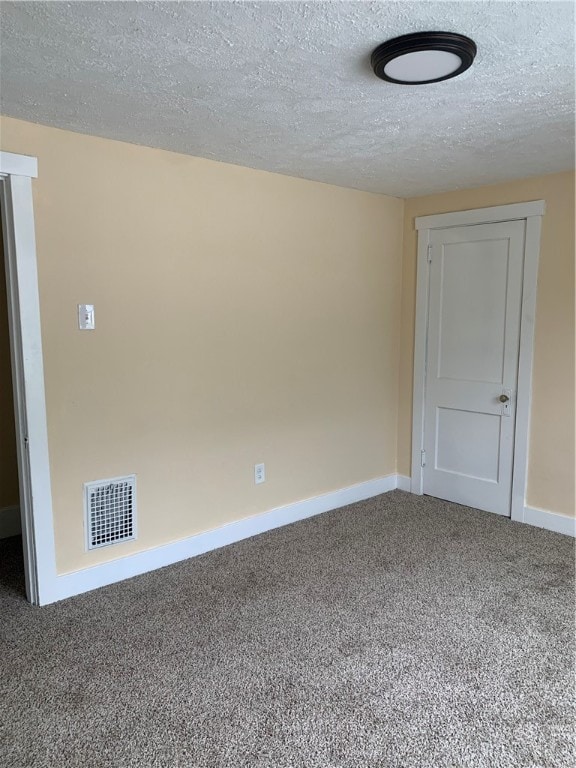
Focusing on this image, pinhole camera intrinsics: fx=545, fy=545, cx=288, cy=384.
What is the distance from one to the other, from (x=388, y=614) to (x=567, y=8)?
8.03ft

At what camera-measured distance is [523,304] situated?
3.60m

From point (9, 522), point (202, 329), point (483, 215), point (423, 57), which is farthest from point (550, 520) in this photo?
point (9, 522)

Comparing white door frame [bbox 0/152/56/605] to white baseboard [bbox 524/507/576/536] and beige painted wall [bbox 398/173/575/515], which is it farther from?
white baseboard [bbox 524/507/576/536]

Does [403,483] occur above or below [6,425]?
below

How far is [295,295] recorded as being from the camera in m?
3.62

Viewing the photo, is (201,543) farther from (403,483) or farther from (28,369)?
(403,483)

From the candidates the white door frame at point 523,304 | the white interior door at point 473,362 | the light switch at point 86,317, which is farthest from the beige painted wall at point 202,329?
the white interior door at point 473,362

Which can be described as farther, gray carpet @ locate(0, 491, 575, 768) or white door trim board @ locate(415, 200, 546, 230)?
white door trim board @ locate(415, 200, 546, 230)

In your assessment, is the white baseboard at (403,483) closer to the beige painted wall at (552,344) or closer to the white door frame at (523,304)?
the white door frame at (523,304)

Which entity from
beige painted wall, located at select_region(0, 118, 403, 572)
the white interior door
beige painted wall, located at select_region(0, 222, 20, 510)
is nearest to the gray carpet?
beige painted wall, located at select_region(0, 222, 20, 510)

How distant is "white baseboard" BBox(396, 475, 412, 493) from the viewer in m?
4.41

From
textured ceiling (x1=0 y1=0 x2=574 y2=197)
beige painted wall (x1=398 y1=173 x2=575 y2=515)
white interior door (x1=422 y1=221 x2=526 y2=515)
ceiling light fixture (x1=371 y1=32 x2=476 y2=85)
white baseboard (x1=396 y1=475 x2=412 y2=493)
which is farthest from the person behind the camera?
white baseboard (x1=396 y1=475 x2=412 y2=493)

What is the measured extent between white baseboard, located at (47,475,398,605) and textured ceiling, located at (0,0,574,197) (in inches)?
86.5

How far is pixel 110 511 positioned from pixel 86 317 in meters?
1.03
